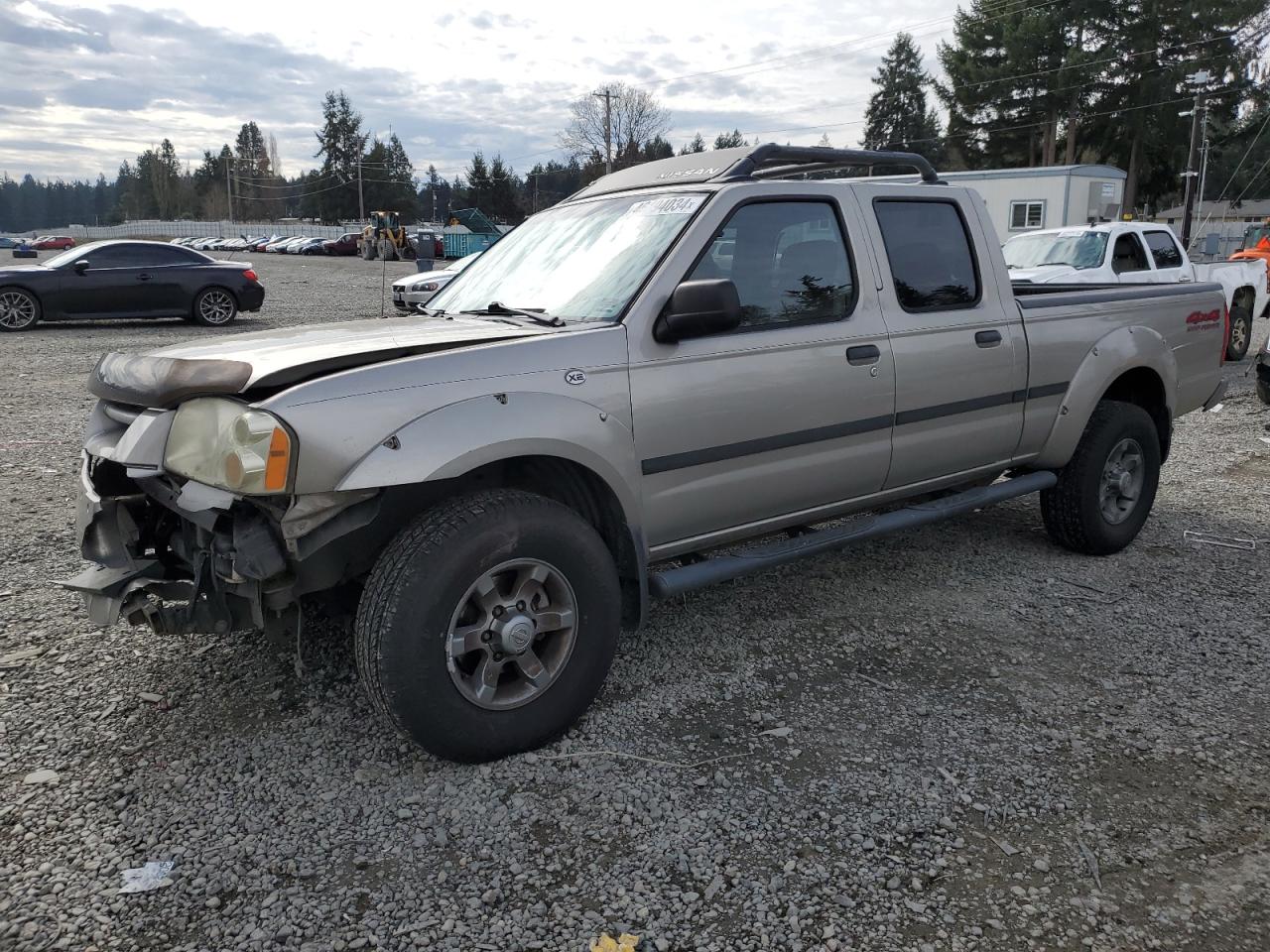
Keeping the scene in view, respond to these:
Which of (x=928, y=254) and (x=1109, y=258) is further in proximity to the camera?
(x=1109, y=258)

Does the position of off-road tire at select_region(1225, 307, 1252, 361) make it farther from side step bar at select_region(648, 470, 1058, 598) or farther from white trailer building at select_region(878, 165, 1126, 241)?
white trailer building at select_region(878, 165, 1126, 241)

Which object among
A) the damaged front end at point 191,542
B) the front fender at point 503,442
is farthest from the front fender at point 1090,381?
the damaged front end at point 191,542

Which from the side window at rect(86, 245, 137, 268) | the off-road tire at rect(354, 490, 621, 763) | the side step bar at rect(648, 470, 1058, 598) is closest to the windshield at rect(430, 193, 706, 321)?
the off-road tire at rect(354, 490, 621, 763)

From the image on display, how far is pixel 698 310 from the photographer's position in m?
3.31

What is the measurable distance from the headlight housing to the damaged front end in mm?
63

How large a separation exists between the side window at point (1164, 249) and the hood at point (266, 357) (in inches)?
439

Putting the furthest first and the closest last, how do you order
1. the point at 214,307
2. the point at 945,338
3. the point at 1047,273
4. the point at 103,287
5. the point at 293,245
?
the point at 293,245, the point at 214,307, the point at 103,287, the point at 1047,273, the point at 945,338

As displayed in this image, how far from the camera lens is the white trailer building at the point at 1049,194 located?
31109mm

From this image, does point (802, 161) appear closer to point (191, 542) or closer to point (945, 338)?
point (945, 338)

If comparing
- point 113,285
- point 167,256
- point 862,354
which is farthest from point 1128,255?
point 113,285

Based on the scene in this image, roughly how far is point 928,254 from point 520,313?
1986 mm

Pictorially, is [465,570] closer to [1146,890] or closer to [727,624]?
[727,624]

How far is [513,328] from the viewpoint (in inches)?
138

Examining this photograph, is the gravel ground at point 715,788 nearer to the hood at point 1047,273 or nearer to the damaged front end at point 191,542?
the damaged front end at point 191,542
